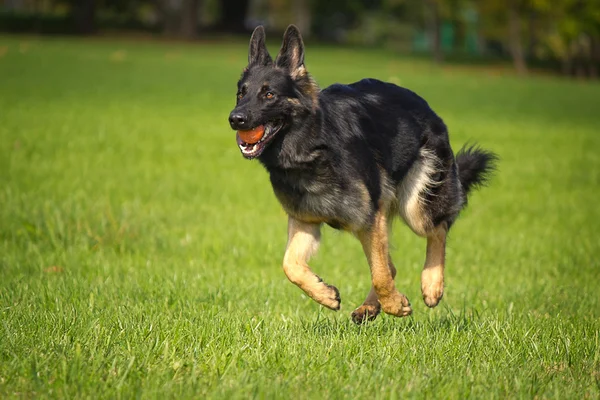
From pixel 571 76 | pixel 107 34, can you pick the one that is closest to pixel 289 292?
pixel 571 76

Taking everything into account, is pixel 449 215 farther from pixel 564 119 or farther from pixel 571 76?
pixel 571 76

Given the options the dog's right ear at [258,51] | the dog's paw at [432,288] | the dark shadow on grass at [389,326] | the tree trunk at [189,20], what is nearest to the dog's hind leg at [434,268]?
the dog's paw at [432,288]

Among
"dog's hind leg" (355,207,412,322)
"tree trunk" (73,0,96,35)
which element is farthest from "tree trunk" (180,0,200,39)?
"dog's hind leg" (355,207,412,322)

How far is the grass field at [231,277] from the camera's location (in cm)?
459

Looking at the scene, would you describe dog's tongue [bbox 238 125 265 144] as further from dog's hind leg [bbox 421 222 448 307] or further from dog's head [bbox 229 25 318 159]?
dog's hind leg [bbox 421 222 448 307]

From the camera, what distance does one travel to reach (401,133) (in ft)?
20.5

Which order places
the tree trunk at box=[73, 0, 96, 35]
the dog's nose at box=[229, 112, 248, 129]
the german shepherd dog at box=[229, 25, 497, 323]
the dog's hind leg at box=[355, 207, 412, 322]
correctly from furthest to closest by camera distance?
the tree trunk at box=[73, 0, 96, 35]
the dog's hind leg at box=[355, 207, 412, 322]
the german shepherd dog at box=[229, 25, 497, 323]
the dog's nose at box=[229, 112, 248, 129]

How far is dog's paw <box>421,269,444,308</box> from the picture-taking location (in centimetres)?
627

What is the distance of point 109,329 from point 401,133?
2.45m

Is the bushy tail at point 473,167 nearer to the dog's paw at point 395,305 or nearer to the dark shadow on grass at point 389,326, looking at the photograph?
the dark shadow on grass at point 389,326

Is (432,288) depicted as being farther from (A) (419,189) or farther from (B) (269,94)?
(B) (269,94)

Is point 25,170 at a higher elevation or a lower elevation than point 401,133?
lower

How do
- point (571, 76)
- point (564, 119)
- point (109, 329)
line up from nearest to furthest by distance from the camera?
point (109, 329), point (564, 119), point (571, 76)

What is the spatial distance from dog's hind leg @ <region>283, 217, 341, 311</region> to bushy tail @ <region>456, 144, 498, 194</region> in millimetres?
1745
